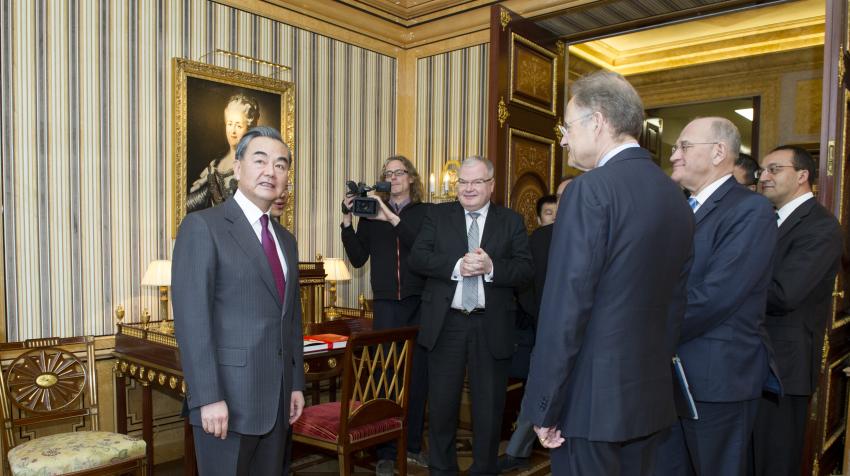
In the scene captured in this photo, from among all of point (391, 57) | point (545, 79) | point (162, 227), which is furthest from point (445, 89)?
point (162, 227)

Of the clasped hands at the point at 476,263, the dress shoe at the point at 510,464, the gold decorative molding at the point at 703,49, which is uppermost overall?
the gold decorative molding at the point at 703,49

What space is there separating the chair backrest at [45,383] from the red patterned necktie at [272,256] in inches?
69.2

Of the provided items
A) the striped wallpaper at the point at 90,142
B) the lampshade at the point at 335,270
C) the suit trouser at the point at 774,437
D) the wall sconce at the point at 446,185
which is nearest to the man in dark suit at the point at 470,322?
the suit trouser at the point at 774,437

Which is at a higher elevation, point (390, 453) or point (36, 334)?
point (36, 334)

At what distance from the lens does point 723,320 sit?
2227mm

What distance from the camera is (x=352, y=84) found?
535 cm

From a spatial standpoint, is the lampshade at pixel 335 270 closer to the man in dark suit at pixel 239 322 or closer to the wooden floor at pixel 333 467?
the wooden floor at pixel 333 467

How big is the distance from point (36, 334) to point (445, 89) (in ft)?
12.1

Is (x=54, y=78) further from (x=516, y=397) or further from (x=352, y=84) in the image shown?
(x=516, y=397)

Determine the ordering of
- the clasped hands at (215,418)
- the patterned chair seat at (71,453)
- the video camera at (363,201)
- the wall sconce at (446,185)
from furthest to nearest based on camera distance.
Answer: the wall sconce at (446,185) < the video camera at (363,201) < the patterned chair seat at (71,453) < the clasped hands at (215,418)

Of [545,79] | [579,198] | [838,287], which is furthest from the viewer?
[545,79]

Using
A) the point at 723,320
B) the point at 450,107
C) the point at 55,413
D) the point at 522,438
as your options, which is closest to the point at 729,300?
the point at 723,320

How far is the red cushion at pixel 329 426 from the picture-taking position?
3.00m

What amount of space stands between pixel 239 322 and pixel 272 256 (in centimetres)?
27
